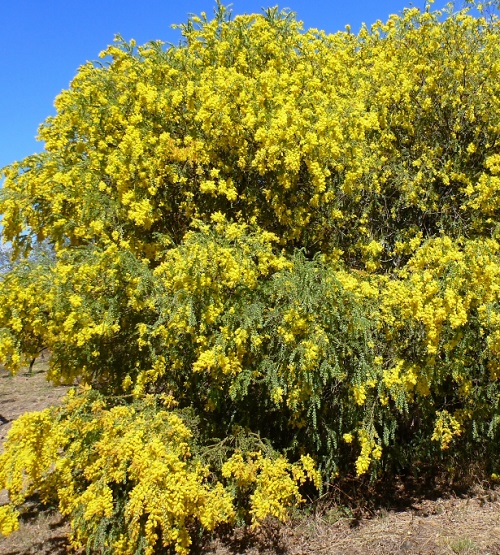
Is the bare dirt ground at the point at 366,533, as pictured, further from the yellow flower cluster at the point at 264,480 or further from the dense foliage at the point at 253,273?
the yellow flower cluster at the point at 264,480

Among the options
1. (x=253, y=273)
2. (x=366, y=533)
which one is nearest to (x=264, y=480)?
(x=366, y=533)

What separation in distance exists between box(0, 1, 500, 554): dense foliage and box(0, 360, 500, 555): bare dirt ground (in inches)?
15.0

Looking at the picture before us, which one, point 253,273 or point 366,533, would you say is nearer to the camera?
point 253,273

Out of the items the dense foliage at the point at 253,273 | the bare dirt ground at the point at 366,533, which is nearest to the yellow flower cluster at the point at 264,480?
the dense foliage at the point at 253,273

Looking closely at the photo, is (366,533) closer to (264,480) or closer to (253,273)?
(264,480)

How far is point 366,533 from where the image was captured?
5.59 metres

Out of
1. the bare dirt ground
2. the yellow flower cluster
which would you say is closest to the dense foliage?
the yellow flower cluster

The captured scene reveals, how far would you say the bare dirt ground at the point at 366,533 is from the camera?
5.18 metres

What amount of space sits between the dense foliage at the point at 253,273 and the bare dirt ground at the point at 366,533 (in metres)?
0.38

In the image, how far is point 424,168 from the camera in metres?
6.77

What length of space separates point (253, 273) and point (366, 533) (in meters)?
2.97

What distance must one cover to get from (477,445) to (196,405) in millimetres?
3345

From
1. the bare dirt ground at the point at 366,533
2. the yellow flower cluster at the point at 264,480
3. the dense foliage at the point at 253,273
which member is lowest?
the bare dirt ground at the point at 366,533

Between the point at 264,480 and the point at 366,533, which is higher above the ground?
the point at 264,480
